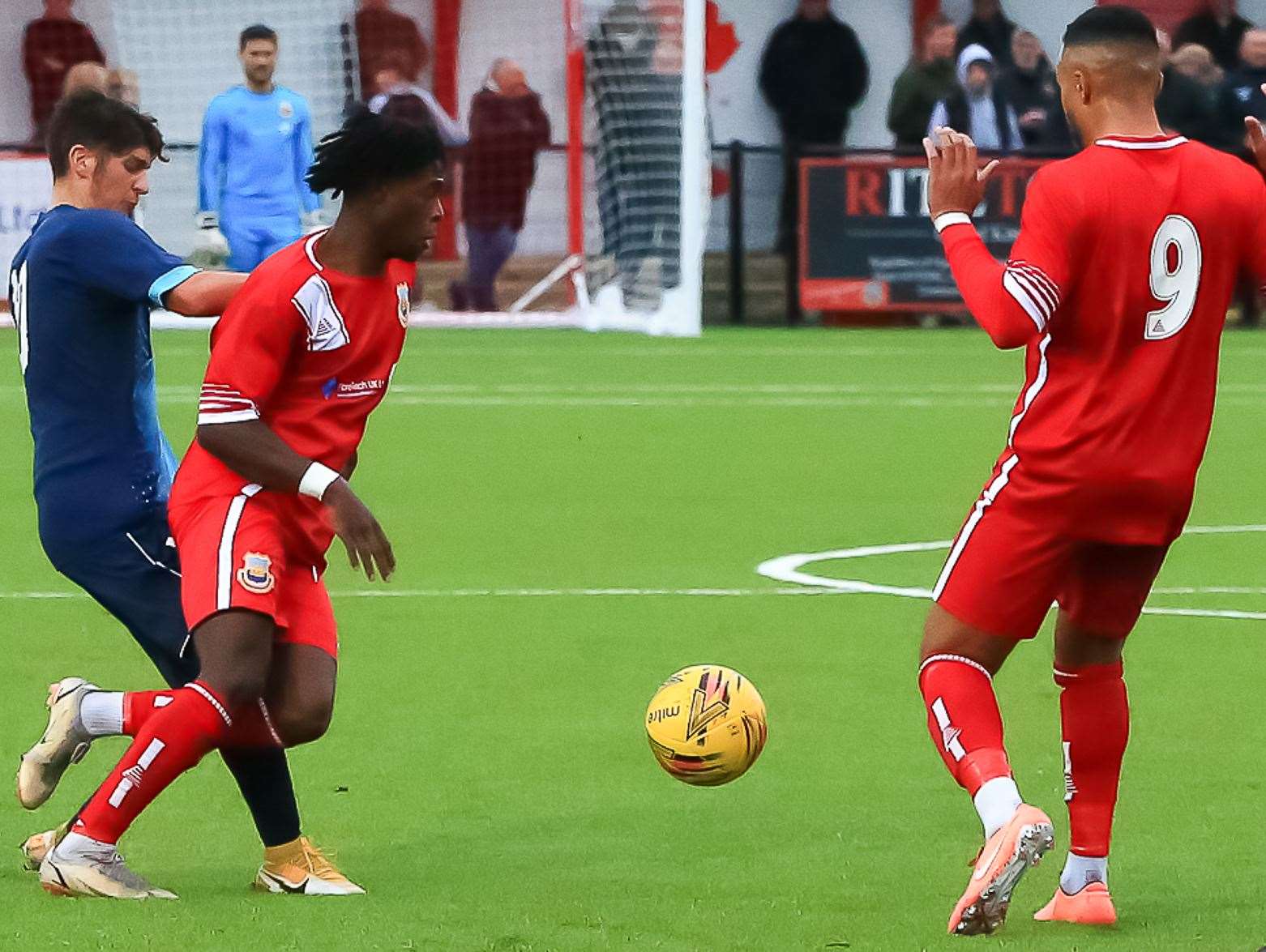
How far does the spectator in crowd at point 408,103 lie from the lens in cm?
2298

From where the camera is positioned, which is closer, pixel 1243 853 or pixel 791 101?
pixel 1243 853

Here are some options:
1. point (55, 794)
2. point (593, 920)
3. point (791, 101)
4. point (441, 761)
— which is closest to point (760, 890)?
point (593, 920)

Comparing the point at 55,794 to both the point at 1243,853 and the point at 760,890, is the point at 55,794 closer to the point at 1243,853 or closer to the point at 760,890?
the point at 760,890

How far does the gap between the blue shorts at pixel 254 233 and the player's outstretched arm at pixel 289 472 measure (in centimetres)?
1334

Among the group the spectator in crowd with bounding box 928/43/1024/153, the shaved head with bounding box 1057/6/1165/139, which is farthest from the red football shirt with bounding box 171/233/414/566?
the spectator in crowd with bounding box 928/43/1024/153

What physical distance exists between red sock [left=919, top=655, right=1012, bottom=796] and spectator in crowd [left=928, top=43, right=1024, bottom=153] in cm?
1874

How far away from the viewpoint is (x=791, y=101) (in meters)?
25.4

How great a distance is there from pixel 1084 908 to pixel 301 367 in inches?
79.6

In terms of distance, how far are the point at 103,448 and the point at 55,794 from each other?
1.18 m

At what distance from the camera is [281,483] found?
561cm

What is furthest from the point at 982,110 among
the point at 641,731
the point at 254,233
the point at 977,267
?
the point at 977,267

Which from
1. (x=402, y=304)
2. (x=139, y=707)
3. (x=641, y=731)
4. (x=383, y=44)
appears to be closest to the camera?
(x=402, y=304)

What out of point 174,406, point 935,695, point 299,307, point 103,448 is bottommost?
point 174,406

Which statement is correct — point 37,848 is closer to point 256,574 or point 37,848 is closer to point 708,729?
point 256,574
